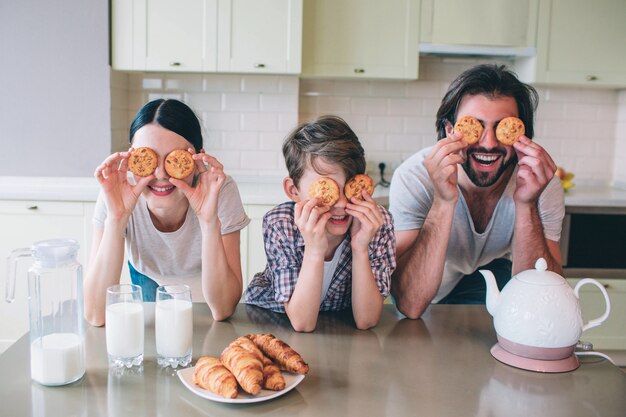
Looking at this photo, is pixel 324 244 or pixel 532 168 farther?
pixel 532 168

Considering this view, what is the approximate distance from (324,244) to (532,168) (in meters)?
0.69

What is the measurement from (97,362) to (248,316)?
424mm

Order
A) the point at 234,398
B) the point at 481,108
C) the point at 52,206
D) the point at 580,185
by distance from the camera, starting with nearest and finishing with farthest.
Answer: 1. the point at 234,398
2. the point at 481,108
3. the point at 52,206
4. the point at 580,185

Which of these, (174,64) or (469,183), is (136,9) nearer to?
(174,64)

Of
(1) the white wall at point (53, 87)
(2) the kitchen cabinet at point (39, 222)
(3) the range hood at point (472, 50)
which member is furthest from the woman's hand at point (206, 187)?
(3) the range hood at point (472, 50)

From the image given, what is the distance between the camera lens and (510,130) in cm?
183

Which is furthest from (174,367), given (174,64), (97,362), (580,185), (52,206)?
(580,185)

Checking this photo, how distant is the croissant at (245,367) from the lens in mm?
1153

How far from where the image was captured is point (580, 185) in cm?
422

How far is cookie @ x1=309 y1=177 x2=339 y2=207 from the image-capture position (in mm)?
1556

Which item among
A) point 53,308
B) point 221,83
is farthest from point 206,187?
point 221,83

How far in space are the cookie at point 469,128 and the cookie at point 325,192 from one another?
50cm

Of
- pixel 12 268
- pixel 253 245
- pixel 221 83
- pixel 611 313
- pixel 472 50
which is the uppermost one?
pixel 472 50

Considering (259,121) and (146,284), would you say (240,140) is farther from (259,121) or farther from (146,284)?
(146,284)
